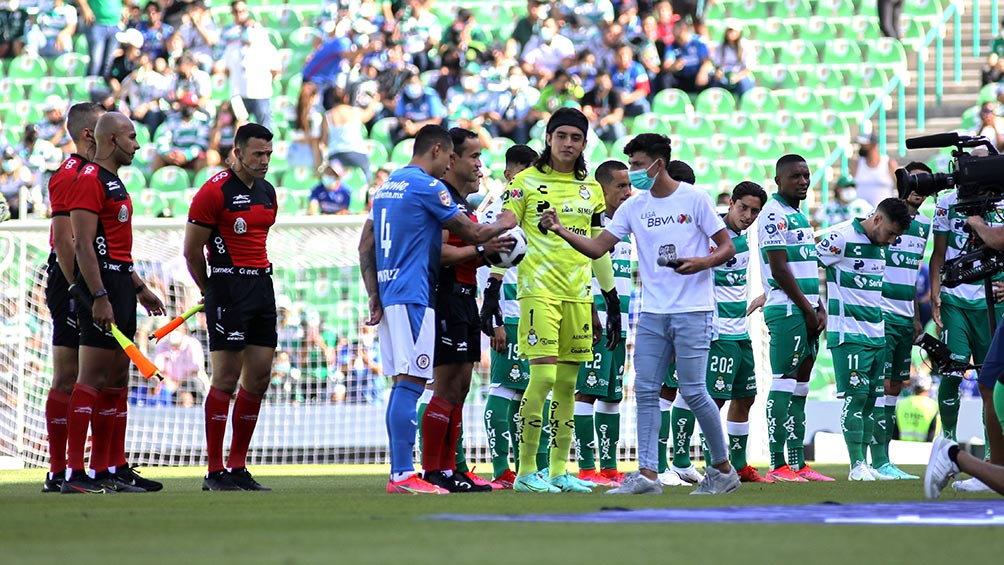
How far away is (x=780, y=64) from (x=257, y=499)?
1605cm

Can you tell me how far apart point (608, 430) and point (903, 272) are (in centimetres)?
269

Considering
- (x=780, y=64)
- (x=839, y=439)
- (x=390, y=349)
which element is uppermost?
(x=780, y=64)

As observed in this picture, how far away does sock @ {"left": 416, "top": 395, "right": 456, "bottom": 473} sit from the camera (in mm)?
9234

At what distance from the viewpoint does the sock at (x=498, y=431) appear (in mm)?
10484

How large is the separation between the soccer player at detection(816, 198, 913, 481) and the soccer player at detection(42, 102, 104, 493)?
18.4ft

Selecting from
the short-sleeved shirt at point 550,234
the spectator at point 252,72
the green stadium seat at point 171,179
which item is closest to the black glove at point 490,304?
the short-sleeved shirt at point 550,234

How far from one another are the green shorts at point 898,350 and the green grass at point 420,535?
3.44 meters

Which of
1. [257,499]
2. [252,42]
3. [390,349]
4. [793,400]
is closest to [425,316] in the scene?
[390,349]

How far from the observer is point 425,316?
8734mm

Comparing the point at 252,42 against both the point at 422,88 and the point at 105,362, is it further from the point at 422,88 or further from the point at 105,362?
the point at 105,362

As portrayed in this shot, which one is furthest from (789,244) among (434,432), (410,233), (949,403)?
(410,233)

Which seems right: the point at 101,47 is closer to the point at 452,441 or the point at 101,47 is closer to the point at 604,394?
the point at 604,394

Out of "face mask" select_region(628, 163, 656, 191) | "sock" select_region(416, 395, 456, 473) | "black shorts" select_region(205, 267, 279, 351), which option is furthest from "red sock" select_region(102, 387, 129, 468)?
"face mask" select_region(628, 163, 656, 191)

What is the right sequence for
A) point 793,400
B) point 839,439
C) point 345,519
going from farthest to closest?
point 839,439, point 793,400, point 345,519
